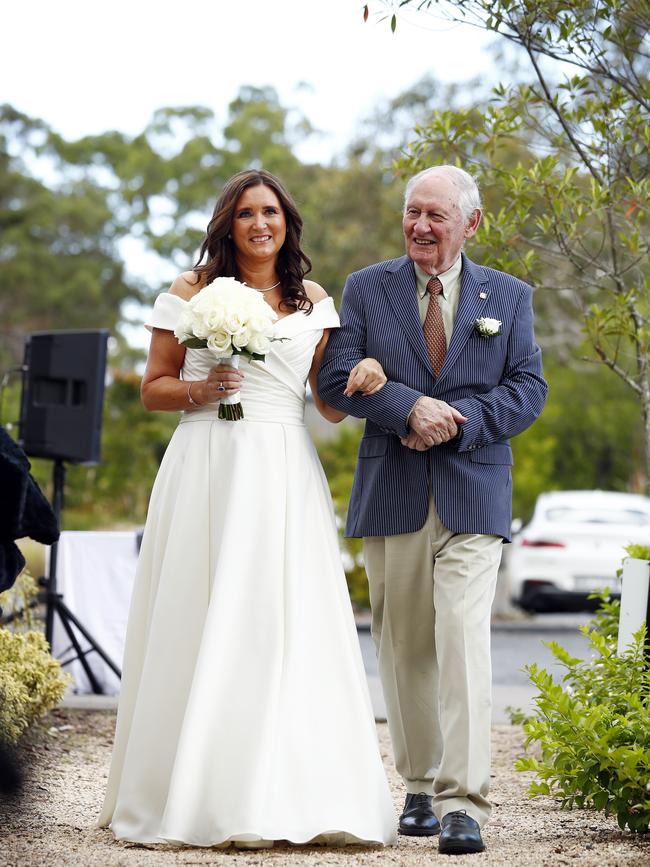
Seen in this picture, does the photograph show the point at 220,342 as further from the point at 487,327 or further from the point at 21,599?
the point at 21,599

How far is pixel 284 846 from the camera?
448cm

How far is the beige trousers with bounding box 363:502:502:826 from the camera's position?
4.59 m

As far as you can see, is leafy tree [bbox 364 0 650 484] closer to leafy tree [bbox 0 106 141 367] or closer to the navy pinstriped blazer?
the navy pinstriped blazer

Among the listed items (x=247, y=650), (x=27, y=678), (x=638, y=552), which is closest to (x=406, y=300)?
(x=247, y=650)

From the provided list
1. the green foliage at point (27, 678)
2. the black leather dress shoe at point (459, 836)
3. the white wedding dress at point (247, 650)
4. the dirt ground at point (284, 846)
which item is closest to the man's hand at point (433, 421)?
the white wedding dress at point (247, 650)

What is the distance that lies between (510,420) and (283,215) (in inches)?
45.1

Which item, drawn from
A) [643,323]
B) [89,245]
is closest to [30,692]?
[643,323]

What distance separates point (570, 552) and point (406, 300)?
12.0 m

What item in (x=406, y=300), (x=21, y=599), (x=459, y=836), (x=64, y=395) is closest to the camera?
(x=459, y=836)

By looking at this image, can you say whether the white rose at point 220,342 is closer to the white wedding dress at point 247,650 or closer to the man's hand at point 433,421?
the white wedding dress at point 247,650

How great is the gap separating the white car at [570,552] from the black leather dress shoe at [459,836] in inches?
475

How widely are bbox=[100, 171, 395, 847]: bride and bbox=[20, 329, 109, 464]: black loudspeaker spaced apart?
14.1 ft

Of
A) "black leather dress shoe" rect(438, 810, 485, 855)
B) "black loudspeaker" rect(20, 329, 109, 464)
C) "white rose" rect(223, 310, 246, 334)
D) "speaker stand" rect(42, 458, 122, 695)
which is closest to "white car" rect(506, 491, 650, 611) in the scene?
"black loudspeaker" rect(20, 329, 109, 464)

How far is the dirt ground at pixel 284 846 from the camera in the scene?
13.8 ft
